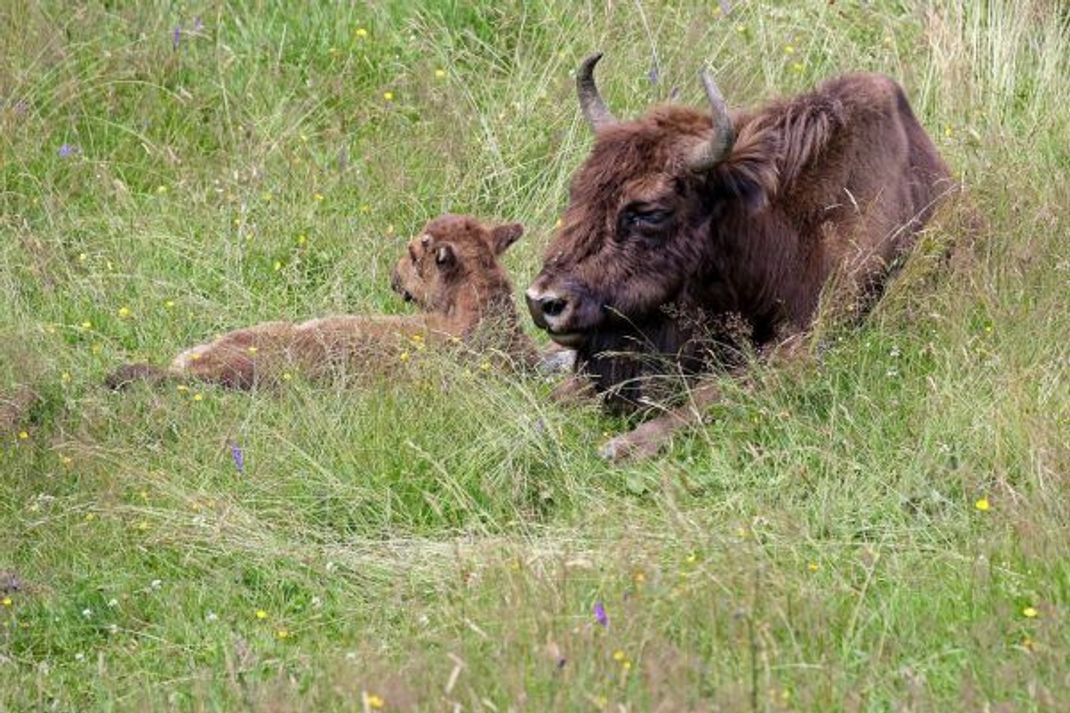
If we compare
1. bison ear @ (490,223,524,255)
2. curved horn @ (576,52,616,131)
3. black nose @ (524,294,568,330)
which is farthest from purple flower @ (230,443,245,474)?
curved horn @ (576,52,616,131)

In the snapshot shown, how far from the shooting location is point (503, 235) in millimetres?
9891

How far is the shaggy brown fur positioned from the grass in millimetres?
281

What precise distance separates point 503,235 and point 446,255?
28 cm

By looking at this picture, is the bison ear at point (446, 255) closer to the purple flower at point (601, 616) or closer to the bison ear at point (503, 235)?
the bison ear at point (503, 235)

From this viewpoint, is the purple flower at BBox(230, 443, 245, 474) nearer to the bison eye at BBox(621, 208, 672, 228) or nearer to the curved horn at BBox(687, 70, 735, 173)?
the bison eye at BBox(621, 208, 672, 228)

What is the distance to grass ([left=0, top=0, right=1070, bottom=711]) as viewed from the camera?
626 centimetres

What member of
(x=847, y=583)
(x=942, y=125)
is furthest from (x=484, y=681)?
(x=942, y=125)

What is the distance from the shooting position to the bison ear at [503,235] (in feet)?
32.4

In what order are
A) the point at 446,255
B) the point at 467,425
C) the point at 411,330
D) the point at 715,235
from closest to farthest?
the point at 467,425
the point at 715,235
the point at 411,330
the point at 446,255

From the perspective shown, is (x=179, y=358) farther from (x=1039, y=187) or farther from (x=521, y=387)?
(x=1039, y=187)

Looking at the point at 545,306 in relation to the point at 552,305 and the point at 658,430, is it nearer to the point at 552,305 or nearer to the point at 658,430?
the point at 552,305

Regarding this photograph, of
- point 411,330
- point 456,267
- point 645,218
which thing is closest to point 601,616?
point 645,218

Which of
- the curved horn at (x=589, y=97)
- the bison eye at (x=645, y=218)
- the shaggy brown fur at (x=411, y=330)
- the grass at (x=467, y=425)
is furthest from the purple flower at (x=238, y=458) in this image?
the curved horn at (x=589, y=97)

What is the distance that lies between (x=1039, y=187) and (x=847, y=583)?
380cm
